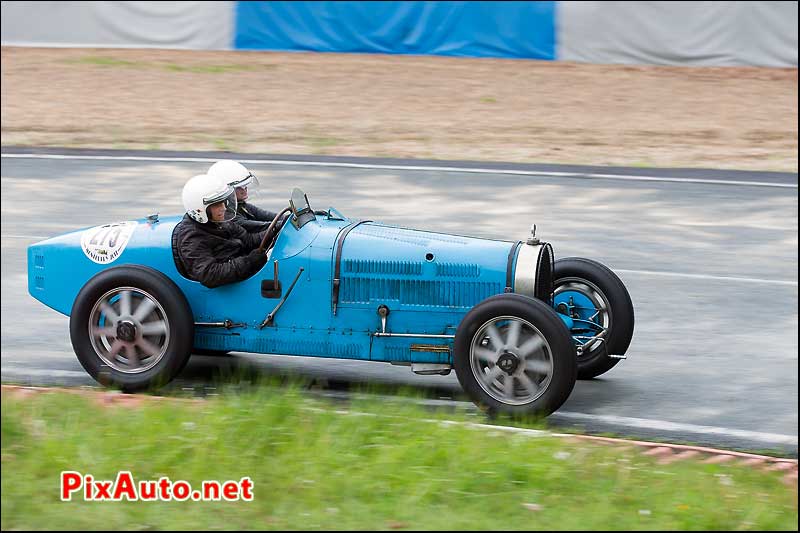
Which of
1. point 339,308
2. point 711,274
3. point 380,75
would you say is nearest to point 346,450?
point 339,308

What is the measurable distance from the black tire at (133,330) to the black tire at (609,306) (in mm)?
2504

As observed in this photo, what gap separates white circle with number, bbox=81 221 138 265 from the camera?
8648 millimetres

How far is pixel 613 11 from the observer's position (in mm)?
26672

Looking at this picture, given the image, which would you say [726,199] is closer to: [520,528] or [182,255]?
[182,255]

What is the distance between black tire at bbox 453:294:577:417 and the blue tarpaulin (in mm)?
20321

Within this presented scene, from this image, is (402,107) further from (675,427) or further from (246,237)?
(675,427)

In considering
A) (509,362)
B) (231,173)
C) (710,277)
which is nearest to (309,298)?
(231,173)

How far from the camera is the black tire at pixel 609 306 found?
8.68 metres

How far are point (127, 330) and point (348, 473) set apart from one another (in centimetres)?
254

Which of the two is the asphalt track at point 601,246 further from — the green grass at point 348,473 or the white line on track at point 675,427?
the green grass at point 348,473

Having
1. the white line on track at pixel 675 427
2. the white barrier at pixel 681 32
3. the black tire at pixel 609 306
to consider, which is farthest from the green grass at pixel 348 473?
the white barrier at pixel 681 32

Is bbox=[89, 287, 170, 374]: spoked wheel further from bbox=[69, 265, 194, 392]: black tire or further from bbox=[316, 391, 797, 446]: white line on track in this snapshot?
bbox=[316, 391, 797, 446]: white line on track

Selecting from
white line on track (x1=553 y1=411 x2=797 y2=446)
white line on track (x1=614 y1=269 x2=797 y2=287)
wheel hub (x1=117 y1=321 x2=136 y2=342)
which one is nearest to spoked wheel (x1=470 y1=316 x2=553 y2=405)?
white line on track (x1=553 y1=411 x2=797 y2=446)

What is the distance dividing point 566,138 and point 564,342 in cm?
1303
